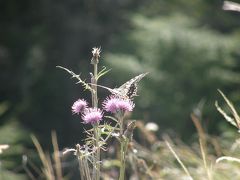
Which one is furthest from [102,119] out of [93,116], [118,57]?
[118,57]

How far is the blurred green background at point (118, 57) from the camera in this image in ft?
47.1

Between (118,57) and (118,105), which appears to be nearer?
(118,105)

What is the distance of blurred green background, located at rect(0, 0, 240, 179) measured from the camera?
14.3m

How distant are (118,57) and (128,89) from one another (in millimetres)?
13362

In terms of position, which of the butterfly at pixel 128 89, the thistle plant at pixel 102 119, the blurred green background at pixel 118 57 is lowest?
the blurred green background at pixel 118 57

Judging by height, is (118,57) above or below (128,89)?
below

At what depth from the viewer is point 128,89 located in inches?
61.7

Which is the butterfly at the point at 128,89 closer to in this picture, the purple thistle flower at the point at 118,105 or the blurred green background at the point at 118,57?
the purple thistle flower at the point at 118,105

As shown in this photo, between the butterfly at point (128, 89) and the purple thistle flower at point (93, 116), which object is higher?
the butterfly at point (128, 89)

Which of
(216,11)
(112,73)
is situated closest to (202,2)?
(216,11)

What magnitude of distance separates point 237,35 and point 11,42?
6509 mm

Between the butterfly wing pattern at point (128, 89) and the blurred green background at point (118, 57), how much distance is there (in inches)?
435

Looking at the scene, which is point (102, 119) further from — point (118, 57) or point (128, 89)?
point (118, 57)

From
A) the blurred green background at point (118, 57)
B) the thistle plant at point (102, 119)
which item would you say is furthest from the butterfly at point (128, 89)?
the blurred green background at point (118, 57)
